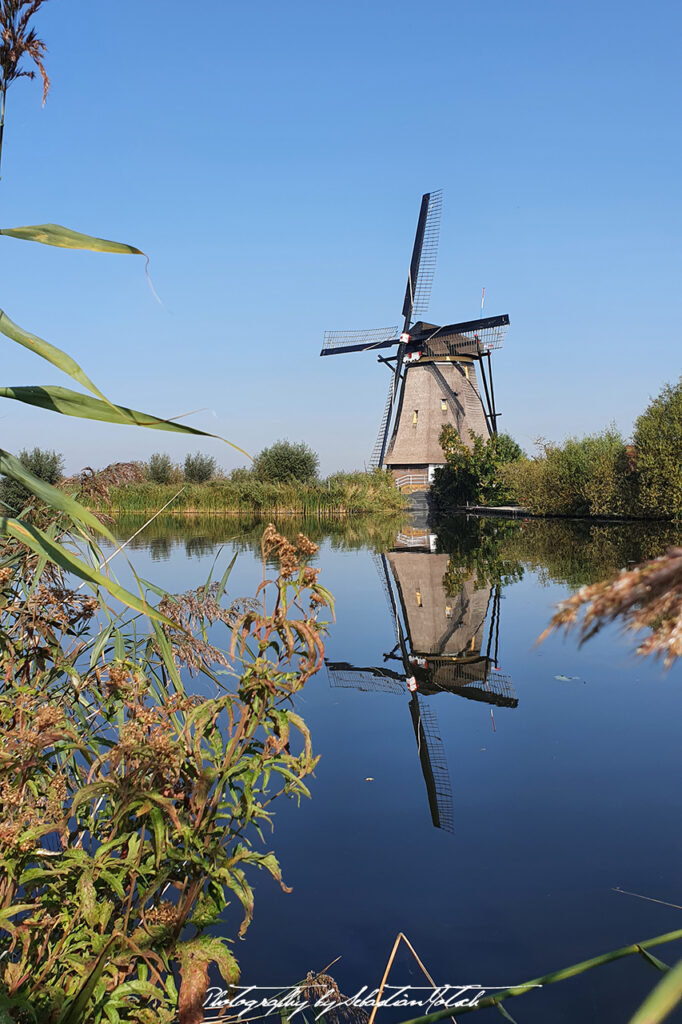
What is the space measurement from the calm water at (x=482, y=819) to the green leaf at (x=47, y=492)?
696 millimetres

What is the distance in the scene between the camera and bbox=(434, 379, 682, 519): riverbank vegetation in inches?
843

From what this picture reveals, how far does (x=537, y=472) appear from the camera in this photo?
2705 cm

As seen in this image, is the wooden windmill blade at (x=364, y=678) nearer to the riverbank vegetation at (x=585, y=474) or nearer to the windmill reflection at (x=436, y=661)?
the windmill reflection at (x=436, y=661)

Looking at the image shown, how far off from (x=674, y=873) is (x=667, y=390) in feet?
67.4

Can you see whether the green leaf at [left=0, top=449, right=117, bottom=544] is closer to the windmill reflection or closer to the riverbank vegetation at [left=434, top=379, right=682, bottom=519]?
the windmill reflection

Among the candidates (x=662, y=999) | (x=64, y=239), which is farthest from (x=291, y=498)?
(x=662, y=999)

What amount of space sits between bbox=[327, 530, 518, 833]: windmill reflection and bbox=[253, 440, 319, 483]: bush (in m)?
25.3

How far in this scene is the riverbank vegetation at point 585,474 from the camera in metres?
21.4

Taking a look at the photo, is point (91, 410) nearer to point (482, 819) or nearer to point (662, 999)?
point (662, 999)

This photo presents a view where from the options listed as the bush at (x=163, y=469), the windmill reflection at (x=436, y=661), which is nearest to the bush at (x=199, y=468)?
the bush at (x=163, y=469)

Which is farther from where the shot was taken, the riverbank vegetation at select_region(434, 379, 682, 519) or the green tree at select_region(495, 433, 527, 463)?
the green tree at select_region(495, 433, 527, 463)

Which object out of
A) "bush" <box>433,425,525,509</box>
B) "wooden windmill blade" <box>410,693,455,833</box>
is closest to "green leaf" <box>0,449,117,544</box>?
"wooden windmill blade" <box>410,693,455,833</box>

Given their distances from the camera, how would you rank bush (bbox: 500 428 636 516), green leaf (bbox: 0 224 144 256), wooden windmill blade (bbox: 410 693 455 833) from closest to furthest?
green leaf (bbox: 0 224 144 256)
wooden windmill blade (bbox: 410 693 455 833)
bush (bbox: 500 428 636 516)

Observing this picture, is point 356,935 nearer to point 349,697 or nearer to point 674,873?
point 674,873
